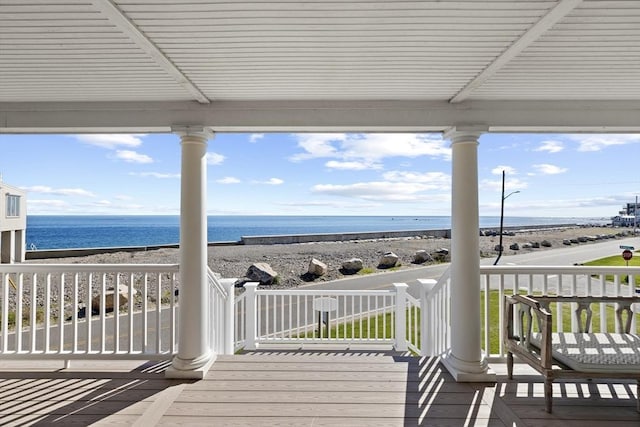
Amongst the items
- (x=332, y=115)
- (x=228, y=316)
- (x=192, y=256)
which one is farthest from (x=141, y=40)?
(x=228, y=316)

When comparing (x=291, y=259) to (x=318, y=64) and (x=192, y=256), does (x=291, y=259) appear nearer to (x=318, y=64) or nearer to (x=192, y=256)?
(x=192, y=256)

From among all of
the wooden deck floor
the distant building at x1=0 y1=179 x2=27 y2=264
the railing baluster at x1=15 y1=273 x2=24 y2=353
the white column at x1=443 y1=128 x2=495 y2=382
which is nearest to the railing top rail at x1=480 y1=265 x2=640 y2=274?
the white column at x1=443 y1=128 x2=495 y2=382

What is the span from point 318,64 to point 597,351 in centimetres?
276

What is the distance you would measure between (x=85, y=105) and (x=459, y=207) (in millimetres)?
3344

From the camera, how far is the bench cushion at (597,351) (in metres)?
2.21

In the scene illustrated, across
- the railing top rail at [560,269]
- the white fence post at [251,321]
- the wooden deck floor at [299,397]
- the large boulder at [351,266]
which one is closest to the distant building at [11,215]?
the wooden deck floor at [299,397]

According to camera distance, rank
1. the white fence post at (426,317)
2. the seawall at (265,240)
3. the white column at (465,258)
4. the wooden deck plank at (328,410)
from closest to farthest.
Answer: the wooden deck plank at (328,410) < the white column at (465,258) < the white fence post at (426,317) < the seawall at (265,240)

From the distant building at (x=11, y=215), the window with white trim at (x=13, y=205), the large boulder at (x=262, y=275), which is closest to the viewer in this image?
the distant building at (x=11, y=215)

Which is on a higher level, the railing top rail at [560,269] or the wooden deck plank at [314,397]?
the railing top rail at [560,269]

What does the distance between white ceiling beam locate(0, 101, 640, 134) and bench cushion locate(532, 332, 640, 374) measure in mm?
1725

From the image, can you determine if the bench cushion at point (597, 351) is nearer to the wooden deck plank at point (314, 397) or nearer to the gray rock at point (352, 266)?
the wooden deck plank at point (314, 397)

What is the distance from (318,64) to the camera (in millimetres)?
2154

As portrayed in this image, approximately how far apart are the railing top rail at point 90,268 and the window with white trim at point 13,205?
7136mm

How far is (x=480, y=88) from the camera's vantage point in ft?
8.53
